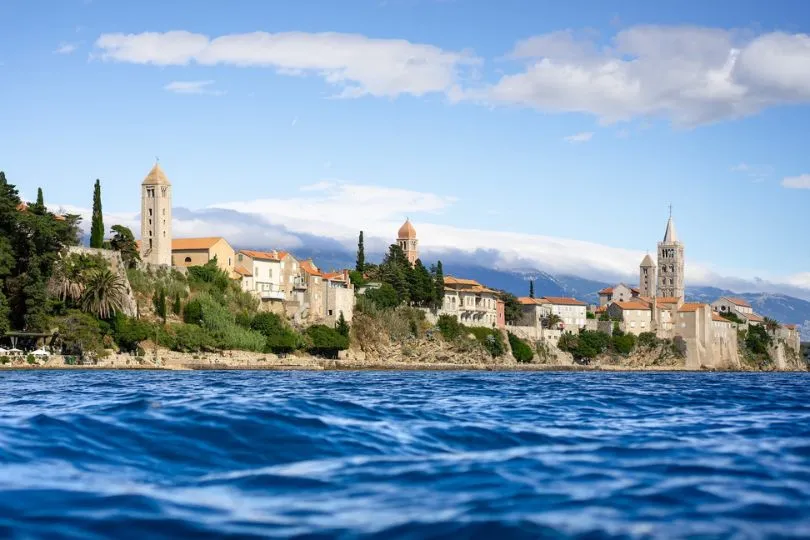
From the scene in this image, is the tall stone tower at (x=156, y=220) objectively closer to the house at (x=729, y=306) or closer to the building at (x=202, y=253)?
the building at (x=202, y=253)

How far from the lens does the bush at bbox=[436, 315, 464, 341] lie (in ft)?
345

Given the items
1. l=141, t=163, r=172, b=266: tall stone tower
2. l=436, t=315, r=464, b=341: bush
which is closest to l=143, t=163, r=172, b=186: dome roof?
Answer: l=141, t=163, r=172, b=266: tall stone tower

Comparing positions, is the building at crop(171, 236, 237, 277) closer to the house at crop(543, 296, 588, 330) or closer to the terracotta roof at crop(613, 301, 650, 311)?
the house at crop(543, 296, 588, 330)

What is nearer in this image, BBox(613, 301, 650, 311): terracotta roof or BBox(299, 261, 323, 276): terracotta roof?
BBox(299, 261, 323, 276): terracotta roof

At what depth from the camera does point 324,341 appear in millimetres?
89062

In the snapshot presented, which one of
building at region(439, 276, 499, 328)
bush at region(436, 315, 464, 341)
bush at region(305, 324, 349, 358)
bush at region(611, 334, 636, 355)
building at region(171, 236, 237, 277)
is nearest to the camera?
bush at region(305, 324, 349, 358)

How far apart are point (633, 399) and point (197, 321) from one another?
60454mm

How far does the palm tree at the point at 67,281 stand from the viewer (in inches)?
2872

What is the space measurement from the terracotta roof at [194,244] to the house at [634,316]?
6040 centimetres

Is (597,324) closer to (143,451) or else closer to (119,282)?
(119,282)

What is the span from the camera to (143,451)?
41.0ft

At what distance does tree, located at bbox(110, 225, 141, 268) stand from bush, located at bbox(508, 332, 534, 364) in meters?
43.2

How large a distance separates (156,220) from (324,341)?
1775 cm

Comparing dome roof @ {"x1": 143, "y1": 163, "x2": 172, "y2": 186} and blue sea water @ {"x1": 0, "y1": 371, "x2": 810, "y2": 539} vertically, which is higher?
dome roof @ {"x1": 143, "y1": 163, "x2": 172, "y2": 186}
